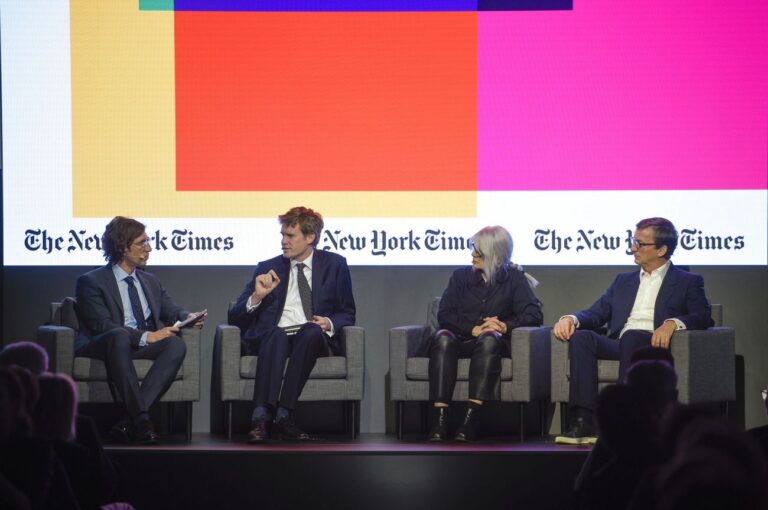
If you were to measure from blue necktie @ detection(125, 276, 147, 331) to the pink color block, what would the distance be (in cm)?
198

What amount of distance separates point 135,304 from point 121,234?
1.19 feet

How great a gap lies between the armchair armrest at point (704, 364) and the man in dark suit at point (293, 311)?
1634 millimetres

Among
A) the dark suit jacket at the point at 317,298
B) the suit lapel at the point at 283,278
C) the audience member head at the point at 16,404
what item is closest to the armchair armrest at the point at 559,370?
the dark suit jacket at the point at 317,298

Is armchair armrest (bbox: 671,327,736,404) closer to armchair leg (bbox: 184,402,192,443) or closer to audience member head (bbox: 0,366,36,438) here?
armchair leg (bbox: 184,402,192,443)

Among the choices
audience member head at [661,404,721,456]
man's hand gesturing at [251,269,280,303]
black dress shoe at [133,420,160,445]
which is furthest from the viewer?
man's hand gesturing at [251,269,280,303]

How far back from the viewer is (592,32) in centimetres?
607

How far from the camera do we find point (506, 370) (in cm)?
531

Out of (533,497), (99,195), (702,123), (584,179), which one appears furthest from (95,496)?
(702,123)

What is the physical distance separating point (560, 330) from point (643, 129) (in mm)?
1407

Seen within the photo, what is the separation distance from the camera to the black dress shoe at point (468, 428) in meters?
5.16

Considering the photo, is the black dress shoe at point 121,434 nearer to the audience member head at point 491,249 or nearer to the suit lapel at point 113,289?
the suit lapel at point 113,289

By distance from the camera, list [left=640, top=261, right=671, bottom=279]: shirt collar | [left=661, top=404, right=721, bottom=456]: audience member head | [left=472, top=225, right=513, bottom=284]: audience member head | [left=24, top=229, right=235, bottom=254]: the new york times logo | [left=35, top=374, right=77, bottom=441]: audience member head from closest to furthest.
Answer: [left=661, top=404, right=721, bottom=456]: audience member head → [left=35, top=374, right=77, bottom=441]: audience member head → [left=640, top=261, right=671, bottom=279]: shirt collar → [left=472, top=225, right=513, bottom=284]: audience member head → [left=24, top=229, right=235, bottom=254]: the new york times logo

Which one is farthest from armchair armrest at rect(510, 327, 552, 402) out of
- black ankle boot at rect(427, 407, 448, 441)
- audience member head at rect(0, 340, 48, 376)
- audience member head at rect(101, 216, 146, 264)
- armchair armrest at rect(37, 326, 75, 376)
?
audience member head at rect(0, 340, 48, 376)

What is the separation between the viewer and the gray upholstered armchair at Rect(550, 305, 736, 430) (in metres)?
5.11
